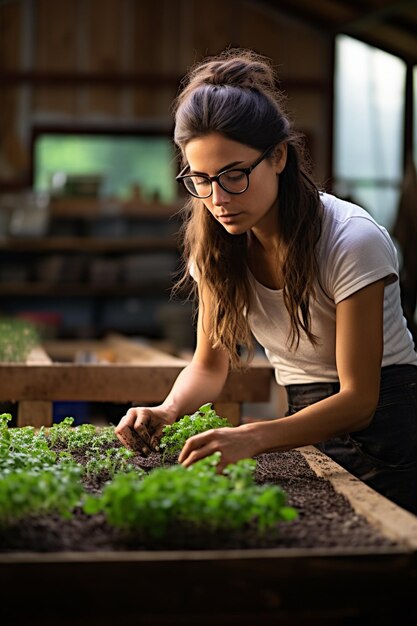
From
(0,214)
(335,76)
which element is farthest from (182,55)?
(0,214)

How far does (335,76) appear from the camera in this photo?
38.5ft

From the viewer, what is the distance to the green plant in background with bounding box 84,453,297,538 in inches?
60.2

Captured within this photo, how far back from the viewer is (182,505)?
5.03 feet

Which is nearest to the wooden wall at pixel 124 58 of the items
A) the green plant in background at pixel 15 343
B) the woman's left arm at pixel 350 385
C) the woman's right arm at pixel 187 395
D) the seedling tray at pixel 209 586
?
the green plant in background at pixel 15 343

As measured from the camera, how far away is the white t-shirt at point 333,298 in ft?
7.29

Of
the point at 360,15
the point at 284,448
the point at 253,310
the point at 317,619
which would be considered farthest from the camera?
the point at 360,15

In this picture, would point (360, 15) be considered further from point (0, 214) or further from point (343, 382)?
point (343, 382)

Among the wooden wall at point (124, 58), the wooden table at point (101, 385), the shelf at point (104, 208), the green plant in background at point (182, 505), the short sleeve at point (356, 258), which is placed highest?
the wooden wall at point (124, 58)

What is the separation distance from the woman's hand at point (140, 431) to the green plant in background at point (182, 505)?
706 millimetres

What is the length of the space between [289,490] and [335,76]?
10.3m

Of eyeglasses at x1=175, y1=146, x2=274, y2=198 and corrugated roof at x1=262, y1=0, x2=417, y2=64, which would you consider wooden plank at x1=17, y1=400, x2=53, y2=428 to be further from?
corrugated roof at x1=262, y1=0, x2=417, y2=64

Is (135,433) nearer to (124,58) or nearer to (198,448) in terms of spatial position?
(198,448)

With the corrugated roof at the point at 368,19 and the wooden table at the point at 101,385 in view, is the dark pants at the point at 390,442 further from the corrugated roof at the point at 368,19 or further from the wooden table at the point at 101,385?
the corrugated roof at the point at 368,19

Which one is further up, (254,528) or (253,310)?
(253,310)
